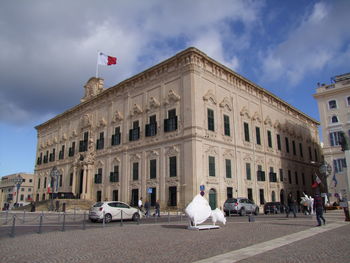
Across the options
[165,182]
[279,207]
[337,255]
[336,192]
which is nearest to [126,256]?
[337,255]

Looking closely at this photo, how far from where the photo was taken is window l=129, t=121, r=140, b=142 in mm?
35562

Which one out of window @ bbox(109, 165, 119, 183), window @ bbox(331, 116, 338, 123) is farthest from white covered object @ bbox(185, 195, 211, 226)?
window @ bbox(331, 116, 338, 123)

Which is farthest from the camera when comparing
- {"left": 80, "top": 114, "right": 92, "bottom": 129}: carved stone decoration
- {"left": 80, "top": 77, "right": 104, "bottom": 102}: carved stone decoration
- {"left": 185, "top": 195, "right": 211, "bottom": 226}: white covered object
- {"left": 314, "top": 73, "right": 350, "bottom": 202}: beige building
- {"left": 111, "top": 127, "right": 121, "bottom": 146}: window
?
{"left": 80, "top": 77, "right": 104, "bottom": 102}: carved stone decoration

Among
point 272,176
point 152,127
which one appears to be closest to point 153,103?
point 152,127

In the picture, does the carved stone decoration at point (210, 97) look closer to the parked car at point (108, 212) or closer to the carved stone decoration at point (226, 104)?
the carved stone decoration at point (226, 104)

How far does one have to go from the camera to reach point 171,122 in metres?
31.8

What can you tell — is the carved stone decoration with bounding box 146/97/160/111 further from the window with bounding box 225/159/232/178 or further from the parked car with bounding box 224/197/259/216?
the parked car with bounding box 224/197/259/216

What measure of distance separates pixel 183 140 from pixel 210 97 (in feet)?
18.7

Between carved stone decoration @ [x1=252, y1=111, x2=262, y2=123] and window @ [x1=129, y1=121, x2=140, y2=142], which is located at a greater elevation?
carved stone decoration @ [x1=252, y1=111, x2=262, y2=123]

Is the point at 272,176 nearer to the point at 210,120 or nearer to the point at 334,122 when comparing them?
the point at 334,122

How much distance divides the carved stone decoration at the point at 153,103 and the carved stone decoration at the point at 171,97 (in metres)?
1.29

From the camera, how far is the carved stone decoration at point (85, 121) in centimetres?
4419

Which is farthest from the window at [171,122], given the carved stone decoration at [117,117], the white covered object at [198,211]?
the white covered object at [198,211]

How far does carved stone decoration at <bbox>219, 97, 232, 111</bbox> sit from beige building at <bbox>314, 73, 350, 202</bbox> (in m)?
15.8
